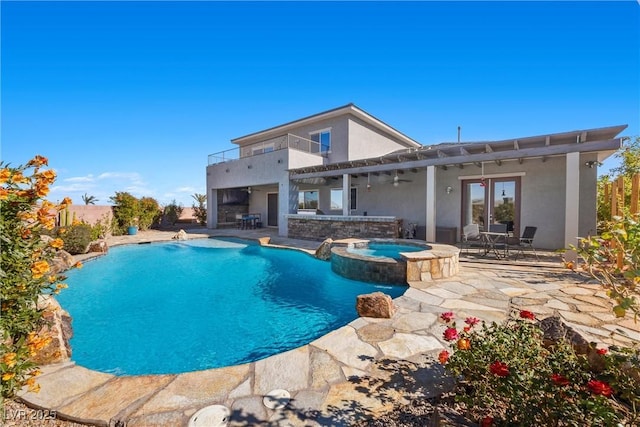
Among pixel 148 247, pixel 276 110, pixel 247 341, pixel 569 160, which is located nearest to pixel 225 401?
pixel 247 341

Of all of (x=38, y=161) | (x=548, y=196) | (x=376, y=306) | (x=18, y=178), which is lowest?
(x=376, y=306)

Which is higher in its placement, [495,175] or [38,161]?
[495,175]

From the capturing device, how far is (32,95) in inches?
384

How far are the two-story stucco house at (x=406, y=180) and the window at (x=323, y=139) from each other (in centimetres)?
6

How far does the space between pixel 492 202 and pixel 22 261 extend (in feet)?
42.3

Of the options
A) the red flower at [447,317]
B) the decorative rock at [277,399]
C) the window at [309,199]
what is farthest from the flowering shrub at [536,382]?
the window at [309,199]

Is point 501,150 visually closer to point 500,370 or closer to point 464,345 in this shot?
point 464,345

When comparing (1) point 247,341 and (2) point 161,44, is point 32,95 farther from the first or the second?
(1) point 247,341

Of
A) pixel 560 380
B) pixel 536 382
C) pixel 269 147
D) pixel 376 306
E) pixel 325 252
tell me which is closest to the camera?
pixel 560 380

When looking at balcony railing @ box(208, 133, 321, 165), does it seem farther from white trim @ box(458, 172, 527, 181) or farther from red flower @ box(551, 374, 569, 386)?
red flower @ box(551, 374, 569, 386)

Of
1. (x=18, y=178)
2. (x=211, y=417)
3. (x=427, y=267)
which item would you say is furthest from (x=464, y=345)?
(x=427, y=267)

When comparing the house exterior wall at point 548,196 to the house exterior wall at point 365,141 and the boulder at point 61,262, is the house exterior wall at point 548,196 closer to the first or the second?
the house exterior wall at point 365,141

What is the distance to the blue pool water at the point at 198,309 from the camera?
406 centimetres

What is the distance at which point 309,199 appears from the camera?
1762cm
